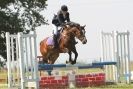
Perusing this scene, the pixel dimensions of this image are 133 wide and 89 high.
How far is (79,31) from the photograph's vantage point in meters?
18.5

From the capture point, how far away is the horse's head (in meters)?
18.3

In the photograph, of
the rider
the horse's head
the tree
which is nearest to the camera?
the horse's head

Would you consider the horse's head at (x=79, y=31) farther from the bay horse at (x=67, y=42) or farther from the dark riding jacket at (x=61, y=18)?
the dark riding jacket at (x=61, y=18)

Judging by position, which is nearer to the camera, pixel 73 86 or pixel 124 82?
pixel 73 86

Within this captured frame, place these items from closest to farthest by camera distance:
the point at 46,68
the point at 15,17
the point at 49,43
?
the point at 46,68
the point at 49,43
the point at 15,17

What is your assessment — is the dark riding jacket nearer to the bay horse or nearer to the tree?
the bay horse

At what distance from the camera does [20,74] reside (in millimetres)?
18000

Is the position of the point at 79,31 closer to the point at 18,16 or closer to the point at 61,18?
the point at 61,18

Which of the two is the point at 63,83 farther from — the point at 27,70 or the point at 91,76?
the point at 27,70

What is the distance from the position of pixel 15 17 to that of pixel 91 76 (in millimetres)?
19307

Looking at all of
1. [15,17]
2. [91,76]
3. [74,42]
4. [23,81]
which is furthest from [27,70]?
[15,17]

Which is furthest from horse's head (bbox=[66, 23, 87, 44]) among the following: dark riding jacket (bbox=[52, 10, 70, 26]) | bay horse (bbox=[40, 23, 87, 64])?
dark riding jacket (bbox=[52, 10, 70, 26])

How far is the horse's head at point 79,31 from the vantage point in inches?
722

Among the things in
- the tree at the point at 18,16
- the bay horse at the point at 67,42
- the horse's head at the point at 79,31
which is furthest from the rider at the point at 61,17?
the tree at the point at 18,16
